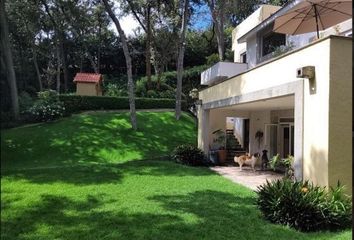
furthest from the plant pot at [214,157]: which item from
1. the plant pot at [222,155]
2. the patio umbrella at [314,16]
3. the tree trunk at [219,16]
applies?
the tree trunk at [219,16]

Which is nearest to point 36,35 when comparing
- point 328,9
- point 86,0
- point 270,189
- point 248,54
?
point 86,0

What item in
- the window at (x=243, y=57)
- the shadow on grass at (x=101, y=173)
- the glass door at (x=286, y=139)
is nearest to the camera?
the shadow on grass at (x=101, y=173)

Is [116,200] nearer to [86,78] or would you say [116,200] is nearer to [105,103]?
[105,103]

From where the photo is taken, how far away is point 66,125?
25.7 metres

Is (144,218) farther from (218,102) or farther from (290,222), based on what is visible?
(218,102)

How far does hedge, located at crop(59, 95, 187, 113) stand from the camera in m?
29.7

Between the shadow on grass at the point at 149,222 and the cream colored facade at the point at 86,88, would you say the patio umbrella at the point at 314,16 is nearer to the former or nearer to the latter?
the shadow on grass at the point at 149,222

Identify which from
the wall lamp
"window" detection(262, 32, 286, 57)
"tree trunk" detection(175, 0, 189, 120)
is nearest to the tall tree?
"tree trunk" detection(175, 0, 189, 120)

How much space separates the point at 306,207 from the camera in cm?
818

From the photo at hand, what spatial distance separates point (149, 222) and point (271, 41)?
48.5 ft

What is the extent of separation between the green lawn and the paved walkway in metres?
0.68

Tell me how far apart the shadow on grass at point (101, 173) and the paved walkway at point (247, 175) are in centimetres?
89

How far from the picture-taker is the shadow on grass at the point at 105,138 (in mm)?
20766

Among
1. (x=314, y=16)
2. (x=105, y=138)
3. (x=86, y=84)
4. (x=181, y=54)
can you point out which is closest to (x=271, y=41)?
(x=314, y=16)
